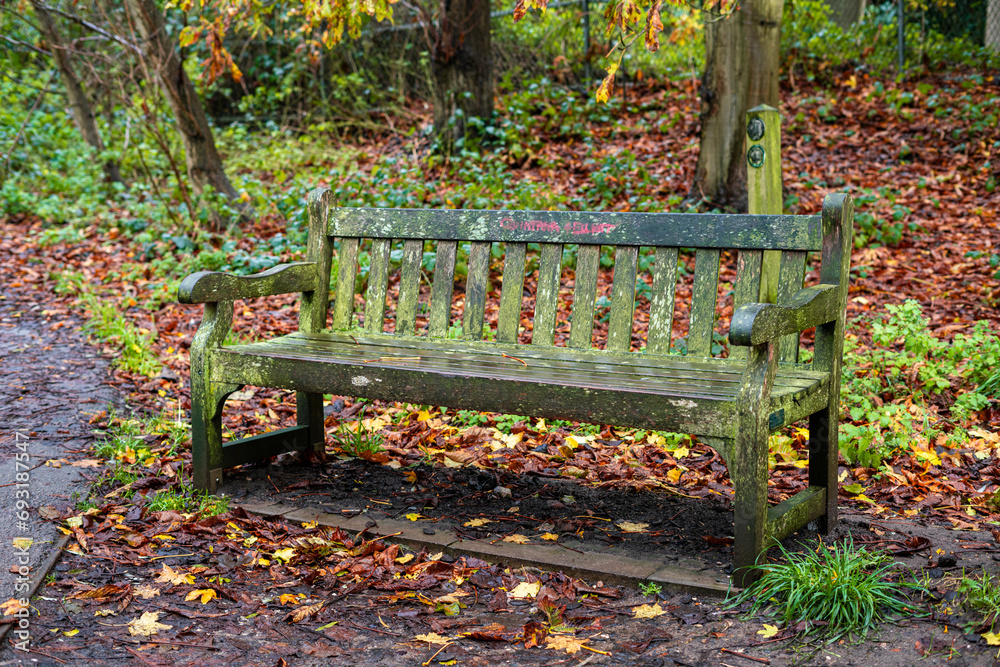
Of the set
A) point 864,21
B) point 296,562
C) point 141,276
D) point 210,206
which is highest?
point 864,21

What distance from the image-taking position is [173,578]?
279 cm

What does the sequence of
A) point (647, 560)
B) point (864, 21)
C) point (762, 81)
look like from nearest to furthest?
1. point (647, 560)
2. point (762, 81)
3. point (864, 21)

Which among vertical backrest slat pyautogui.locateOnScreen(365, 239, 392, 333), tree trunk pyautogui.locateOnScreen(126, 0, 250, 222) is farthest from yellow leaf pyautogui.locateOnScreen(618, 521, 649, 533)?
tree trunk pyautogui.locateOnScreen(126, 0, 250, 222)

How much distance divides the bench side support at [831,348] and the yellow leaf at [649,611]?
0.79 meters

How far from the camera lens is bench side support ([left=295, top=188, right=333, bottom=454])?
3.87 m

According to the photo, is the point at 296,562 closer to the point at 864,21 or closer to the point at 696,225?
the point at 696,225

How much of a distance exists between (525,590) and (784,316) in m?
1.15

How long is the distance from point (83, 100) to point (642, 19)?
8873 mm

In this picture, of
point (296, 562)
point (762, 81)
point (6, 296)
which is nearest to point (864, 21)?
point (762, 81)

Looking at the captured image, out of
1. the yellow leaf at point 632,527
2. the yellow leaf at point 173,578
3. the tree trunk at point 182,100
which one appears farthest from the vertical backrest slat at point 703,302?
the tree trunk at point 182,100

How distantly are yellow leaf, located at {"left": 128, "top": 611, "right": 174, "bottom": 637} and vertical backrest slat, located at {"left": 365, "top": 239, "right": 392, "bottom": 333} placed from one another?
5.18ft

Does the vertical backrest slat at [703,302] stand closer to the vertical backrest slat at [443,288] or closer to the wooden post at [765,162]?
the wooden post at [765,162]

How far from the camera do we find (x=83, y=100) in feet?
34.2

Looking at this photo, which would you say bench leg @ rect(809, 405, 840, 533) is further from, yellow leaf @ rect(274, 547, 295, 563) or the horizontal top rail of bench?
yellow leaf @ rect(274, 547, 295, 563)
